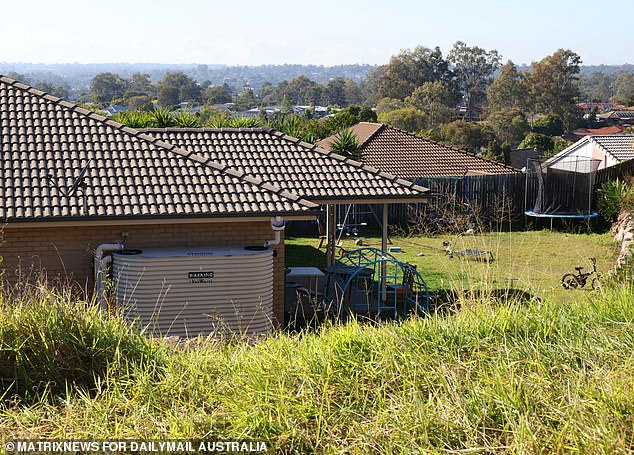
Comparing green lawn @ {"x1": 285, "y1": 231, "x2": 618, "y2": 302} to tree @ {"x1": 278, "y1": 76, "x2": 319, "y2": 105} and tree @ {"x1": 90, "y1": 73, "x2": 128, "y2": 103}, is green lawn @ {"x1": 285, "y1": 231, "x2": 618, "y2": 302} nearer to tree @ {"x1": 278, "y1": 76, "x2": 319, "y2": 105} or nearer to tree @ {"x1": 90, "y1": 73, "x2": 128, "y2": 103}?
tree @ {"x1": 278, "y1": 76, "x2": 319, "y2": 105}

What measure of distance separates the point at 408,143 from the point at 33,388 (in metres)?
29.7

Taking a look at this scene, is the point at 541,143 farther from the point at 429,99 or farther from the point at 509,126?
the point at 429,99

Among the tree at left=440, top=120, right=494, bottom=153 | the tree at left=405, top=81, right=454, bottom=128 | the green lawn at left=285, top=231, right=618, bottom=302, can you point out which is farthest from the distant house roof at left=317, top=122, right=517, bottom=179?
the tree at left=405, top=81, right=454, bottom=128

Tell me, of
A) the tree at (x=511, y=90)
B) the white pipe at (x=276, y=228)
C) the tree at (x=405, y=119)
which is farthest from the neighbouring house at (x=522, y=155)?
the white pipe at (x=276, y=228)

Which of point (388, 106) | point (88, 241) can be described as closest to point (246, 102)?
point (388, 106)

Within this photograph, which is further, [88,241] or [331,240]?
[331,240]

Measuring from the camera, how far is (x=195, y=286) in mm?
12586

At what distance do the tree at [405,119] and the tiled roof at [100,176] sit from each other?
201 feet

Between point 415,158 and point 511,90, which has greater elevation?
point 511,90

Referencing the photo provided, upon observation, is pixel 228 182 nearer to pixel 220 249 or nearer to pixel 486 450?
pixel 220 249

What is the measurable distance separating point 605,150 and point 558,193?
13479mm

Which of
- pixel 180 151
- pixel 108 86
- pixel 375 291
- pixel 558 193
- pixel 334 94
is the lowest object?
pixel 334 94

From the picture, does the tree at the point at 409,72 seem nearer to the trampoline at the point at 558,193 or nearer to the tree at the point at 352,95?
the tree at the point at 352,95

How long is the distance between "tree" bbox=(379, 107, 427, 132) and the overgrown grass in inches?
2726
